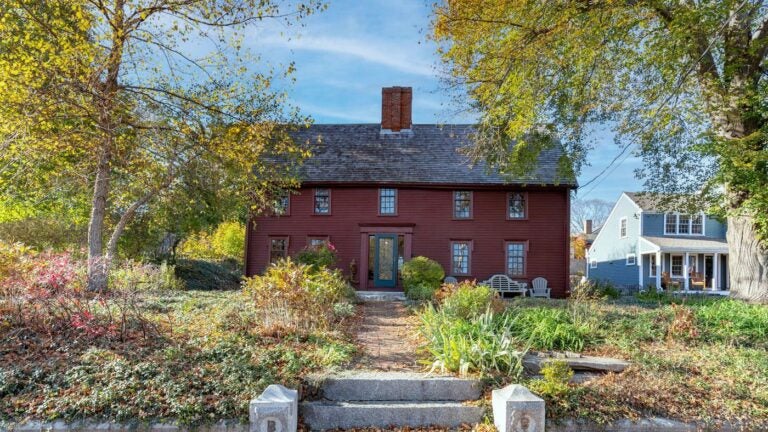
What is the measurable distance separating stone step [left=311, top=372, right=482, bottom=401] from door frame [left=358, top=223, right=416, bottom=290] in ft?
42.4

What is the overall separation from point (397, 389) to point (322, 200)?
14.0 meters

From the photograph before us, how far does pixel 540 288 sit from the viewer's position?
57.9 feet

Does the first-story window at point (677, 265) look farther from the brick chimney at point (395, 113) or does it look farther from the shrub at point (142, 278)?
the shrub at point (142, 278)

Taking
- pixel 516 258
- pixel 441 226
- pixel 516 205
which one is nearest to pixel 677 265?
pixel 516 258

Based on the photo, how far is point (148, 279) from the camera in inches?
494

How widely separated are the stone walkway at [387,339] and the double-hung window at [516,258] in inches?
320

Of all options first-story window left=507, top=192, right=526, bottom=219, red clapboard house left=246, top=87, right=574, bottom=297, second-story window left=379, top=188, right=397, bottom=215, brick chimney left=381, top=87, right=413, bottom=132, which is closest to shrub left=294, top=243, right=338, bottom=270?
red clapboard house left=246, top=87, right=574, bottom=297

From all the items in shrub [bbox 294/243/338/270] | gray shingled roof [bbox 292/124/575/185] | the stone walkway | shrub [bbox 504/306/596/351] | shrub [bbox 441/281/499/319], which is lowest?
the stone walkway

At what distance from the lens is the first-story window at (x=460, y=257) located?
18203 millimetres

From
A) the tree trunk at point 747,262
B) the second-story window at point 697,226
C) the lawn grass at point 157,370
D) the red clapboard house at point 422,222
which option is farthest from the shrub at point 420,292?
the second-story window at point 697,226

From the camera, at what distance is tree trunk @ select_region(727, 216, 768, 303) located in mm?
11072

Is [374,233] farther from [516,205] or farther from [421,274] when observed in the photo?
[516,205]

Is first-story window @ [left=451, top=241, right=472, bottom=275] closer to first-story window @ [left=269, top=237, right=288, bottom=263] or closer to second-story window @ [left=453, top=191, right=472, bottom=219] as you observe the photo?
second-story window @ [left=453, top=191, right=472, bottom=219]

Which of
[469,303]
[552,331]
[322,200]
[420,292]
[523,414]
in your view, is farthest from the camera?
[322,200]
